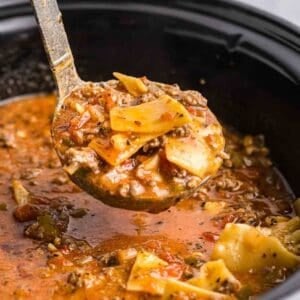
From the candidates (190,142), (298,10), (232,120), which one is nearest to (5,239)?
(190,142)

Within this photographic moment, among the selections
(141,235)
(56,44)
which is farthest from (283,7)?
(141,235)

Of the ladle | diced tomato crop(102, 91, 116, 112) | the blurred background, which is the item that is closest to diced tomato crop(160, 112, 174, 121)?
the ladle

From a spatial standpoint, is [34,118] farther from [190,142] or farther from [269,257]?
[269,257]

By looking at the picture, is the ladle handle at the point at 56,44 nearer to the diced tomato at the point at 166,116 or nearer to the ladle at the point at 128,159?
the ladle at the point at 128,159

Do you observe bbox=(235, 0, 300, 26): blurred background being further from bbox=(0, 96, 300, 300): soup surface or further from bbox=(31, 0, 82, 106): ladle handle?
bbox=(31, 0, 82, 106): ladle handle

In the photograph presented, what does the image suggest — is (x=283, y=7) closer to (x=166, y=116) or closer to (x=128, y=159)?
(x=166, y=116)

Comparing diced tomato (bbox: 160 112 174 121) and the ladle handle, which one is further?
the ladle handle

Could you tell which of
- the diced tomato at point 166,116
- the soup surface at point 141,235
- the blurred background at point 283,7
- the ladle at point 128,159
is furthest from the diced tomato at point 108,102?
the blurred background at point 283,7
